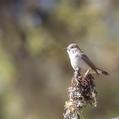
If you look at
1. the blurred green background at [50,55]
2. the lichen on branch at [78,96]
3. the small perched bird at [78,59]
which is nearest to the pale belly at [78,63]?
the small perched bird at [78,59]

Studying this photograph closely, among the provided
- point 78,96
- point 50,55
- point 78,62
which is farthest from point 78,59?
point 50,55

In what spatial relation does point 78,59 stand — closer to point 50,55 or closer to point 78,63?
point 78,63

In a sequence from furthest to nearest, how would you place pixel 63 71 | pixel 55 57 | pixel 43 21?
pixel 43 21 → pixel 55 57 → pixel 63 71

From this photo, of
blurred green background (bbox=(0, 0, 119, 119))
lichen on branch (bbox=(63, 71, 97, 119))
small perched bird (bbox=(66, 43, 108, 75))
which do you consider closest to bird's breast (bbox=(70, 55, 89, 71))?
small perched bird (bbox=(66, 43, 108, 75))

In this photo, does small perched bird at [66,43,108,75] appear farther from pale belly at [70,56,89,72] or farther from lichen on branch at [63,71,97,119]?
lichen on branch at [63,71,97,119]

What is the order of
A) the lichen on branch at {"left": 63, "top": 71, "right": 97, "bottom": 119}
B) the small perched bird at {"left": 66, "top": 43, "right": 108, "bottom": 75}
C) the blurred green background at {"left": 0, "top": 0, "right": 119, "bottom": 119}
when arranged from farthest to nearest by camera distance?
1. the blurred green background at {"left": 0, "top": 0, "right": 119, "bottom": 119}
2. the small perched bird at {"left": 66, "top": 43, "right": 108, "bottom": 75}
3. the lichen on branch at {"left": 63, "top": 71, "right": 97, "bottom": 119}

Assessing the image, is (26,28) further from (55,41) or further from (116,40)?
(116,40)

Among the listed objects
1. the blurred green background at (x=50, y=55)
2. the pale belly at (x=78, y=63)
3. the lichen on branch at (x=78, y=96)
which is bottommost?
the lichen on branch at (x=78, y=96)

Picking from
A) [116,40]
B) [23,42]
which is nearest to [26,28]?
[23,42]

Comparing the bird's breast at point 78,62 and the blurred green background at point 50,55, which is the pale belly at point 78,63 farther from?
the blurred green background at point 50,55
